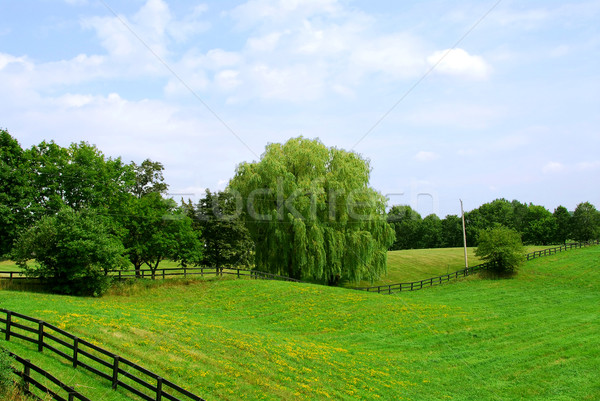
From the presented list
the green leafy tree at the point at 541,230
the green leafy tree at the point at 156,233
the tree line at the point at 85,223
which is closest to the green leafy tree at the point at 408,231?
the green leafy tree at the point at 541,230

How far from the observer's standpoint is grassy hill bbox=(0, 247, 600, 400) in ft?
44.4

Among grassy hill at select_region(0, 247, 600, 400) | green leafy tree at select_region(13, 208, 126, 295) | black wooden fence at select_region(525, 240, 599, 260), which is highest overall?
green leafy tree at select_region(13, 208, 126, 295)

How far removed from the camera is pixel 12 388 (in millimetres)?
9117

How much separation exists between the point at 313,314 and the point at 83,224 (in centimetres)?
1525

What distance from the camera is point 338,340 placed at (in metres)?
20.6

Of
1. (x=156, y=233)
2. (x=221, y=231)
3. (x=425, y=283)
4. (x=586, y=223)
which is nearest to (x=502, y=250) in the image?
(x=425, y=283)

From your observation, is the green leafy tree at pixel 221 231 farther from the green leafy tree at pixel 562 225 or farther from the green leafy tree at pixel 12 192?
the green leafy tree at pixel 562 225

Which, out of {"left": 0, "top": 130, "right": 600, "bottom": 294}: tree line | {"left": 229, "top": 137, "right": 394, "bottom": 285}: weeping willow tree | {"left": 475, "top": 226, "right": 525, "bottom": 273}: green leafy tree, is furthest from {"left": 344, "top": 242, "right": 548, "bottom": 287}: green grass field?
{"left": 0, "top": 130, "right": 600, "bottom": 294}: tree line

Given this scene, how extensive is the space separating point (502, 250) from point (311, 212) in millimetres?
19933

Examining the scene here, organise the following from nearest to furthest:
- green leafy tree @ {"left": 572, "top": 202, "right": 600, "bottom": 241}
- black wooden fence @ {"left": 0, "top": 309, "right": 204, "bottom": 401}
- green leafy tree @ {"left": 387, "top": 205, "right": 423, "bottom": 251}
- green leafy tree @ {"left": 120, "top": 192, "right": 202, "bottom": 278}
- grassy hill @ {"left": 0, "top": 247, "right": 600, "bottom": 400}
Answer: black wooden fence @ {"left": 0, "top": 309, "right": 204, "bottom": 401} → grassy hill @ {"left": 0, "top": 247, "right": 600, "bottom": 400} → green leafy tree @ {"left": 120, "top": 192, "right": 202, "bottom": 278} → green leafy tree @ {"left": 572, "top": 202, "right": 600, "bottom": 241} → green leafy tree @ {"left": 387, "top": 205, "right": 423, "bottom": 251}

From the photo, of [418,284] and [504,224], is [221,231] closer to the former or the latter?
→ [418,284]

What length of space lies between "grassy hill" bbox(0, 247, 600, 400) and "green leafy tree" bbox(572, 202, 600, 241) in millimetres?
49096

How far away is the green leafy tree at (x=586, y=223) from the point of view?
72375mm

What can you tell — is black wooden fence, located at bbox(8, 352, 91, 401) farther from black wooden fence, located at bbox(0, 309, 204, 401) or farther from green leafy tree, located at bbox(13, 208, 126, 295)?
green leafy tree, located at bbox(13, 208, 126, 295)
